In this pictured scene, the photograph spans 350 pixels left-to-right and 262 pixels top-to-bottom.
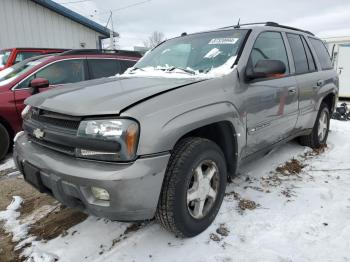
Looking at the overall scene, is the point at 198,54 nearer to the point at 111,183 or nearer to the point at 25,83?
the point at 111,183

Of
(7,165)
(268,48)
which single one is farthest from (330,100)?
(7,165)

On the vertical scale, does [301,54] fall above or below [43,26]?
below

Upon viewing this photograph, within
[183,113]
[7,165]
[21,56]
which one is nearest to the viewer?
[183,113]

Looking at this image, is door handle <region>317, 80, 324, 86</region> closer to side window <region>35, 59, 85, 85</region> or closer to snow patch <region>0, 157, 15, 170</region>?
side window <region>35, 59, 85, 85</region>

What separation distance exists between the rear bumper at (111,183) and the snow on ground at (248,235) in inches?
19.0

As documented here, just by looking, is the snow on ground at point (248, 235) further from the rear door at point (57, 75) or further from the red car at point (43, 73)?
the rear door at point (57, 75)

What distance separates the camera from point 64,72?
5.55 m

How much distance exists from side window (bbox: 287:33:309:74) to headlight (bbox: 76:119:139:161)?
265 cm

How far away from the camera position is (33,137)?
2664 mm

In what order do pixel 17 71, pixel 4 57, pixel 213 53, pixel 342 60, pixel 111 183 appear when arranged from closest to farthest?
pixel 111 183 → pixel 213 53 → pixel 17 71 → pixel 4 57 → pixel 342 60

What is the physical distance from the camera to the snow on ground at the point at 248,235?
7.89 ft

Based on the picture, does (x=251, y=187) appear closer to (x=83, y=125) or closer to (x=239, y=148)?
(x=239, y=148)

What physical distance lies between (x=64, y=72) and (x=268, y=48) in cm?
360

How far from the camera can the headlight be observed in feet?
6.64
